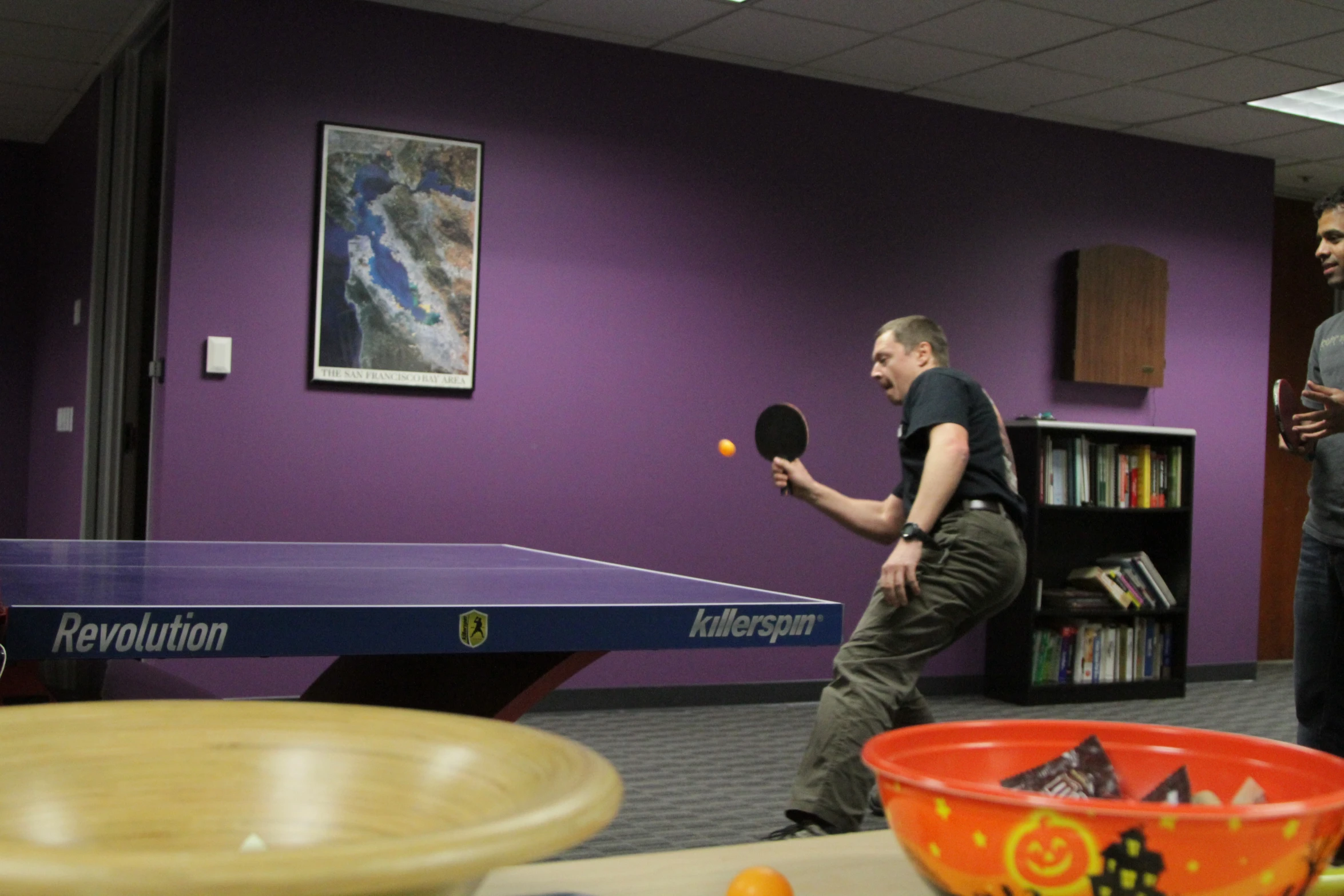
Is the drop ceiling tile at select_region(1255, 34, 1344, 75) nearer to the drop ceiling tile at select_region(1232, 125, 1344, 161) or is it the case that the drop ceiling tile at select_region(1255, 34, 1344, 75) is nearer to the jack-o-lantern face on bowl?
the drop ceiling tile at select_region(1232, 125, 1344, 161)

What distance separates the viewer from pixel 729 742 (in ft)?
16.6

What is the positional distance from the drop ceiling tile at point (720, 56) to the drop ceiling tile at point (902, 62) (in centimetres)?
16

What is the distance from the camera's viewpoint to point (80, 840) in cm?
53

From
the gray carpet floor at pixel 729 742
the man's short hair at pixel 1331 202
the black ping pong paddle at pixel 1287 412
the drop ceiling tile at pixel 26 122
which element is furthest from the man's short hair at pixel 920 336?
the drop ceiling tile at pixel 26 122

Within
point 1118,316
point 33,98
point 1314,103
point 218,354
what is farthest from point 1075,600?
point 33,98

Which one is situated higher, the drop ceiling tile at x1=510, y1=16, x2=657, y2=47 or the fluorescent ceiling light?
the fluorescent ceiling light

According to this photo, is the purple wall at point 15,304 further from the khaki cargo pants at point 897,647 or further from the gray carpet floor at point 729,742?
the khaki cargo pants at point 897,647

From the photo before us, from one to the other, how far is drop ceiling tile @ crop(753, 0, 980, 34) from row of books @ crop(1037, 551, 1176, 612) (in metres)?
2.60

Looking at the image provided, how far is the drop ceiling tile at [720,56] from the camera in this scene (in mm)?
5650

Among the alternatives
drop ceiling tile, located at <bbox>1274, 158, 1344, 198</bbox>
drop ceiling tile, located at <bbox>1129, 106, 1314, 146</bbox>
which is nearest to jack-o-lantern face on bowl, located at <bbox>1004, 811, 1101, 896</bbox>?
drop ceiling tile, located at <bbox>1129, 106, 1314, 146</bbox>

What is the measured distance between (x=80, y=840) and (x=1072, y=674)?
6.20m

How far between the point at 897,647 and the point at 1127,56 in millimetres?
3306

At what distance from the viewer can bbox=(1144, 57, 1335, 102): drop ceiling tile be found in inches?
225

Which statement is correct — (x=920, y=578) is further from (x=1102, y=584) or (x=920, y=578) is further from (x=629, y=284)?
(x=1102, y=584)
